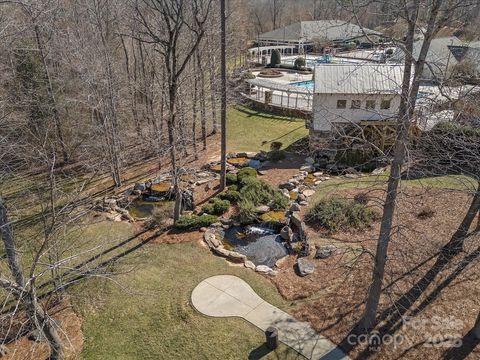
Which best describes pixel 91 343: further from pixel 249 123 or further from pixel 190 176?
pixel 249 123

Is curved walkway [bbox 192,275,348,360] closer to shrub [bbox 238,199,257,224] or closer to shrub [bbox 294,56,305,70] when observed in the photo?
shrub [bbox 238,199,257,224]

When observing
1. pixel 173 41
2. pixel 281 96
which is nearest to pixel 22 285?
pixel 173 41

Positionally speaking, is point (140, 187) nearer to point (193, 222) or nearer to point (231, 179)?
point (231, 179)

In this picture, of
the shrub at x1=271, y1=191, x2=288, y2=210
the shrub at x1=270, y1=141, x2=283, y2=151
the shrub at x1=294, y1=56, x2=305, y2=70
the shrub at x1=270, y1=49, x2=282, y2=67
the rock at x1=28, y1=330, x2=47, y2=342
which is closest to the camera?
the rock at x1=28, y1=330, x2=47, y2=342

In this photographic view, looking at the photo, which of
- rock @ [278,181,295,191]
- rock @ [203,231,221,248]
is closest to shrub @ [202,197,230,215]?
rock @ [203,231,221,248]

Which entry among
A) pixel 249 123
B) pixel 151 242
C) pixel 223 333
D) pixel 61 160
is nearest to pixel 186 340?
pixel 223 333
